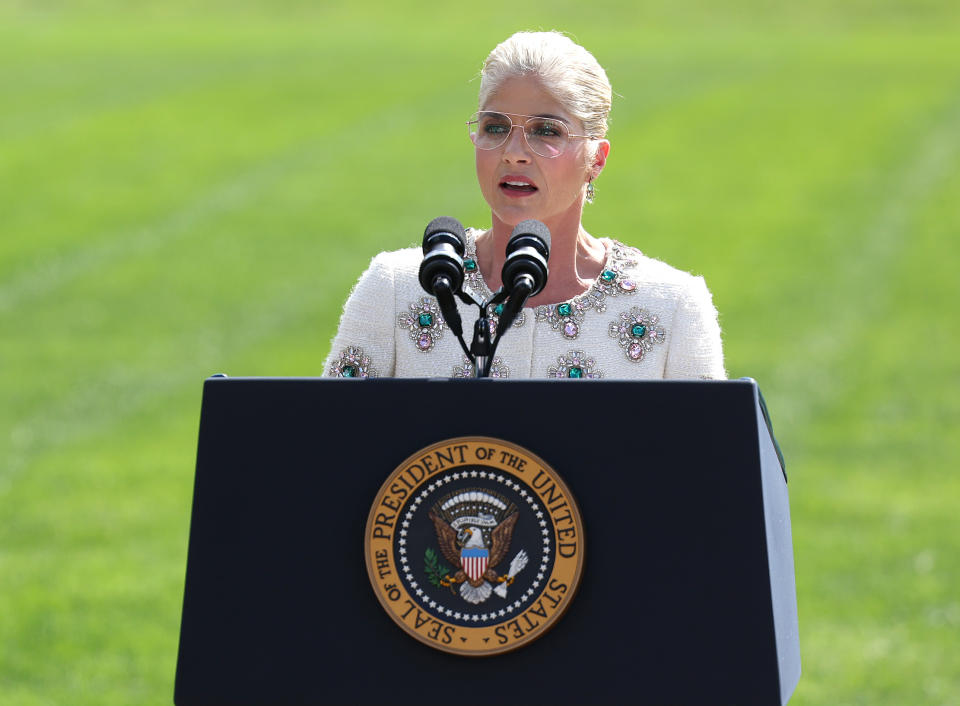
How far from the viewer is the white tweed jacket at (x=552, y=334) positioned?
341 cm

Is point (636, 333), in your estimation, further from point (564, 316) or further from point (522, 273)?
point (522, 273)

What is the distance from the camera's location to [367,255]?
1756 cm

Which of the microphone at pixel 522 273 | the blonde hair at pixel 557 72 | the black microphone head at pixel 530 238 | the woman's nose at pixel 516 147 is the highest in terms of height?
the blonde hair at pixel 557 72

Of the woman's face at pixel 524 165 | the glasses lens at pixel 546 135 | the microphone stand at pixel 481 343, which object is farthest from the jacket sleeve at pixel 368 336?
the microphone stand at pixel 481 343

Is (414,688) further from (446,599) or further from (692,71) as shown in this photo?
(692,71)

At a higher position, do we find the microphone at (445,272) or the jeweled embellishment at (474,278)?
the jeweled embellishment at (474,278)

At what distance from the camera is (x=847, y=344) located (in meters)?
15.0

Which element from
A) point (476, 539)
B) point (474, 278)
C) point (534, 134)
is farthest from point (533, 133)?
point (476, 539)

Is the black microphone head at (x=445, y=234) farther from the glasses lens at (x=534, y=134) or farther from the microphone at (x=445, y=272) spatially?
the glasses lens at (x=534, y=134)

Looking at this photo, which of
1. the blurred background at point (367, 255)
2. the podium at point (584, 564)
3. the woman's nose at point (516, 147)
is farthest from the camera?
the blurred background at point (367, 255)

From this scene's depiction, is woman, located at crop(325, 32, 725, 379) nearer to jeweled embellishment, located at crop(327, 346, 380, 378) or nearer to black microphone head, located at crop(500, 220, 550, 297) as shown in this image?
jeweled embellishment, located at crop(327, 346, 380, 378)

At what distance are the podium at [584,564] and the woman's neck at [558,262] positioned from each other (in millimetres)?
794

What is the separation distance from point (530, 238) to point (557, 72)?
0.62 metres

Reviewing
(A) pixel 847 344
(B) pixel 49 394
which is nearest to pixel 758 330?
(A) pixel 847 344
